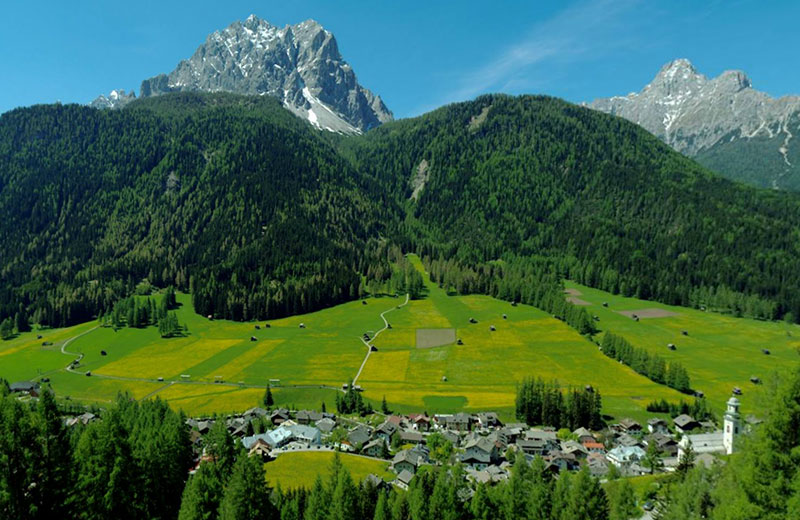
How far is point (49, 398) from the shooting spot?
3294 centimetres

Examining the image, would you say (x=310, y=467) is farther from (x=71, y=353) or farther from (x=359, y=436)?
(x=71, y=353)

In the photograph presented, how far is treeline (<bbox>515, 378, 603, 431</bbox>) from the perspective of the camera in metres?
96.5

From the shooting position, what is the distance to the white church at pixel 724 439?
64.6 m

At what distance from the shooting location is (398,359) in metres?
141

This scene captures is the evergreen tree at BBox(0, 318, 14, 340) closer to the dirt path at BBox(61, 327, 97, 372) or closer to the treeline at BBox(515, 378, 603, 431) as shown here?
the dirt path at BBox(61, 327, 97, 372)

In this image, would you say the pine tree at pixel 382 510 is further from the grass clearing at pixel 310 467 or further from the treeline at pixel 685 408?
the treeline at pixel 685 408

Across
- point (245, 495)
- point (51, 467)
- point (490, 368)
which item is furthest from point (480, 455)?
point (51, 467)

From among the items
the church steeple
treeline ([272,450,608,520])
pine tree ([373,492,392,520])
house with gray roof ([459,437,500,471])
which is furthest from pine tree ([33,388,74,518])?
the church steeple

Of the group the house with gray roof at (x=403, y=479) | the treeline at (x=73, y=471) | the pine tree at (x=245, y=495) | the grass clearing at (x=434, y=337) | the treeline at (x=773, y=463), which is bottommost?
the house with gray roof at (x=403, y=479)

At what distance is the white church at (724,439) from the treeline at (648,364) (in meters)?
41.8

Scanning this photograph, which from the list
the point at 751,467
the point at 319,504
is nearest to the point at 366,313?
the point at 319,504

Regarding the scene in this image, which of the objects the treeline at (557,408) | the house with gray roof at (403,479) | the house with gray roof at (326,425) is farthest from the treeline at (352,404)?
the house with gray roof at (403,479)

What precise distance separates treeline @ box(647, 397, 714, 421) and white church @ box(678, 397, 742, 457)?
24476mm

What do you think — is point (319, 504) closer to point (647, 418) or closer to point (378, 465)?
point (378, 465)
